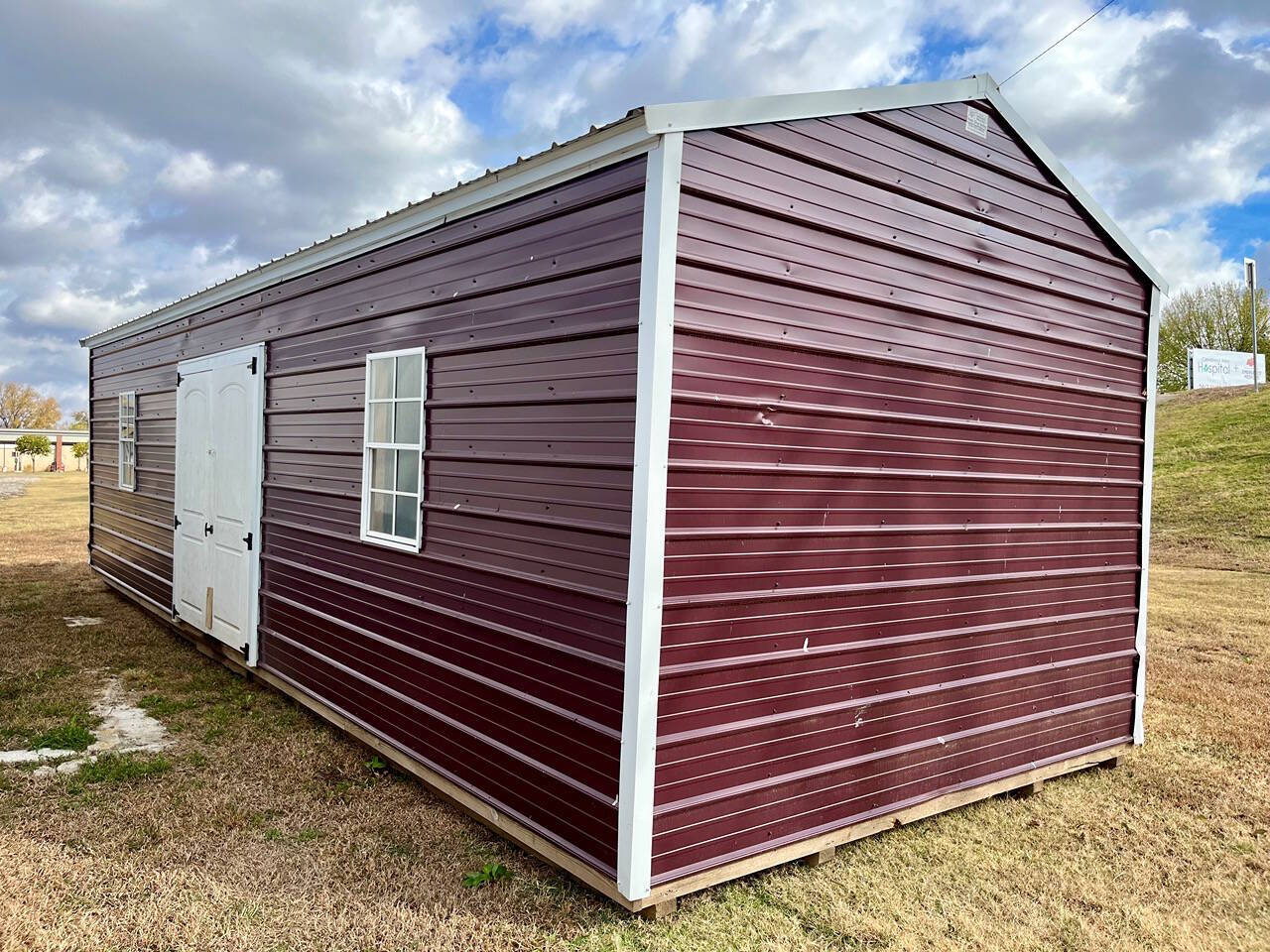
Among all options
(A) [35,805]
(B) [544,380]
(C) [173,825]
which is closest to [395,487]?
(B) [544,380]

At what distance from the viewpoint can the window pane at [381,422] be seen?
482cm

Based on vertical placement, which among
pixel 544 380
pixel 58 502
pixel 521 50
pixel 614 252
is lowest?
pixel 58 502

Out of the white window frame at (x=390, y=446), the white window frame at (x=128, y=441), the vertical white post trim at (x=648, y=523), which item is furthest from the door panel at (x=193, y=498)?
the vertical white post trim at (x=648, y=523)

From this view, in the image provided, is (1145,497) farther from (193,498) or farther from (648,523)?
(193,498)

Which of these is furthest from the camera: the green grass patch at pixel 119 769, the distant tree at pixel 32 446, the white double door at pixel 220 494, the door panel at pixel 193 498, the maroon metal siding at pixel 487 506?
the distant tree at pixel 32 446

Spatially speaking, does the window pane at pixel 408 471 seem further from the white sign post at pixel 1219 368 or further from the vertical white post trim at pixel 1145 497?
the white sign post at pixel 1219 368

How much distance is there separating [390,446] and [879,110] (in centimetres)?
307

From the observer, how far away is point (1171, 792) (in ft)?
15.4

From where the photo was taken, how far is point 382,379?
490 cm

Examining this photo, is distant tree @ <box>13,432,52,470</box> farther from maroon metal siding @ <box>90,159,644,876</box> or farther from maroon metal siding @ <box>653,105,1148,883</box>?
maroon metal siding @ <box>653,105,1148,883</box>

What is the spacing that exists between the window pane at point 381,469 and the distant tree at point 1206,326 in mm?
30316

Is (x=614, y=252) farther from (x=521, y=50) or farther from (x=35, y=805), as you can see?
(x=35, y=805)

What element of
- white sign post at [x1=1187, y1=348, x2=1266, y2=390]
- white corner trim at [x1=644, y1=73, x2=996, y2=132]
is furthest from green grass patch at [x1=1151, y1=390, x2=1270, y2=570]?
white corner trim at [x1=644, y1=73, x2=996, y2=132]

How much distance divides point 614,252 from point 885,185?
4.80 feet
